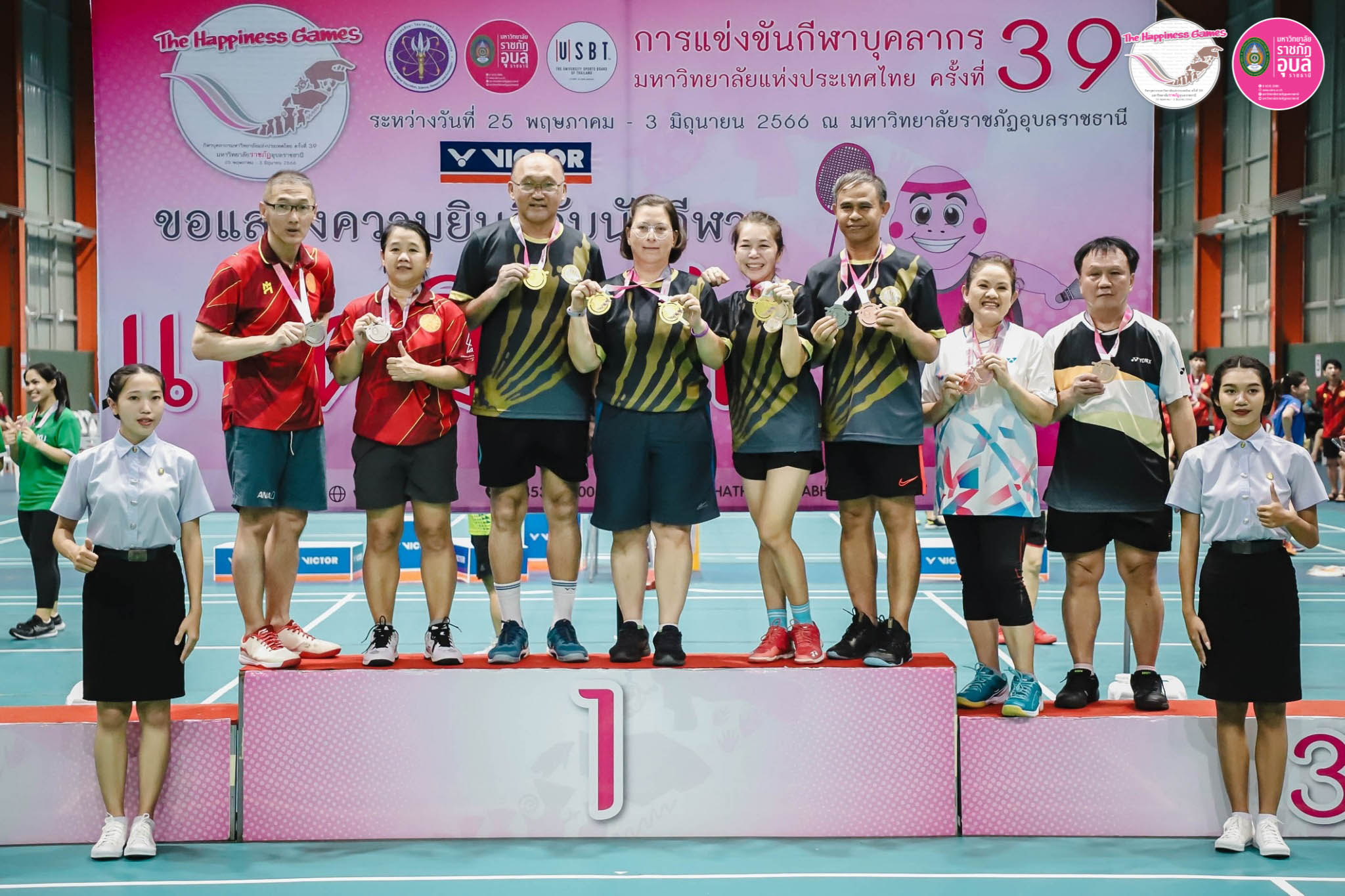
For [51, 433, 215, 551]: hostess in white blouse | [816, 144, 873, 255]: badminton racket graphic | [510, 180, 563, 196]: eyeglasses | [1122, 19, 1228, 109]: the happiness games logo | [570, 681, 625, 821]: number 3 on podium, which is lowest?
[570, 681, 625, 821]: number 3 on podium

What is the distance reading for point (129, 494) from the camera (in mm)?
4258

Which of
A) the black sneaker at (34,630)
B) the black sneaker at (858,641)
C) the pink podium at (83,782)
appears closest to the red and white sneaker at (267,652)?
the pink podium at (83,782)

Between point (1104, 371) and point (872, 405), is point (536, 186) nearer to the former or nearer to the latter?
point (872, 405)

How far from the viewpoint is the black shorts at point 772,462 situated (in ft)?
15.3

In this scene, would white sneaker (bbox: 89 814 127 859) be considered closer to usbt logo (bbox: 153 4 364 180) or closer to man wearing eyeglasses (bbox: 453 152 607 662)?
man wearing eyeglasses (bbox: 453 152 607 662)

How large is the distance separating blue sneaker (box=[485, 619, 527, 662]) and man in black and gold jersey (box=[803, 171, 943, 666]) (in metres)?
1.24

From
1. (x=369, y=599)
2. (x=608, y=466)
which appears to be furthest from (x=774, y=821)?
(x=369, y=599)

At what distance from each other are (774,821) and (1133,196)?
8010 millimetres

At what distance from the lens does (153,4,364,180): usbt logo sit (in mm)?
10805

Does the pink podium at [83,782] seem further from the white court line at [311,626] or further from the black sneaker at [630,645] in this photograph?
the white court line at [311,626]

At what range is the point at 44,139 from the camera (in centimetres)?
2478

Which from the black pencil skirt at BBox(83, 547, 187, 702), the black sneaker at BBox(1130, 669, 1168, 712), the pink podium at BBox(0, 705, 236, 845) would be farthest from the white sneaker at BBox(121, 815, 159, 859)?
the black sneaker at BBox(1130, 669, 1168, 712)

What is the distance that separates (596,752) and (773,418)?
143cm

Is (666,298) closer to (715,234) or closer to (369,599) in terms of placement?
(369,599)
